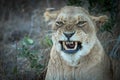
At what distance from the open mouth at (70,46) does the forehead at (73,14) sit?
0.16m

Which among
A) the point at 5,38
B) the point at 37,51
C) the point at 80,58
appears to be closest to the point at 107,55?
the point at 80,58

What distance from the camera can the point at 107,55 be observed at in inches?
158

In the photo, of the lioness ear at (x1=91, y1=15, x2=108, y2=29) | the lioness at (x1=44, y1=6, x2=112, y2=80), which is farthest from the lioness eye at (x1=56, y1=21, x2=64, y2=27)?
the lioness ear at (x1=91, y1=15, x2=108, y2=29)

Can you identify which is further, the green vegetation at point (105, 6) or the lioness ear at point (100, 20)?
the green vegetation at point (105, 6)

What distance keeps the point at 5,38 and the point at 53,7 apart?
438 mm

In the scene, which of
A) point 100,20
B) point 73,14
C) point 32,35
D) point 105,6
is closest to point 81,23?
point 73,14

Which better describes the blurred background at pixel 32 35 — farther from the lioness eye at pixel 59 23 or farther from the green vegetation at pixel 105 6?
the lioness eye at pixel 59 23

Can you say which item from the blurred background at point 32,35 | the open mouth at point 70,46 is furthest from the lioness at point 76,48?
the blurred background at point 32,35

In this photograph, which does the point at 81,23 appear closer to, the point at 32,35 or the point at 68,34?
the point at 68,34

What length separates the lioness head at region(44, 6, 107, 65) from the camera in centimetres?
378

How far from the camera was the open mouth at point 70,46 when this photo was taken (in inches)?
150

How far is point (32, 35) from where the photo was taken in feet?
13.7

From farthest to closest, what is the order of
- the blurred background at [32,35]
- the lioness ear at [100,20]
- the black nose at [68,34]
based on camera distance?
the blurred background at [32,35], the lioness ear at [100,20], the black nose at [68,34]

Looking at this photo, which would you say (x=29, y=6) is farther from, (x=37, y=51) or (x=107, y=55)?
(x=107, y=55)
